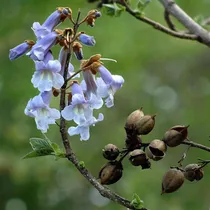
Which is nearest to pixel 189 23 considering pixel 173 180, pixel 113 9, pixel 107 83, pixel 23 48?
pixel 113 9

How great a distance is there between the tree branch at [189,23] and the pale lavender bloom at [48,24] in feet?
2.44

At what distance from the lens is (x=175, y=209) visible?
17.5 ft

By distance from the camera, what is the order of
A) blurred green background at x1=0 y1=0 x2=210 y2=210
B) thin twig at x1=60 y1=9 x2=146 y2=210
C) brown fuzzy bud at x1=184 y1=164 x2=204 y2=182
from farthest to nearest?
1. blurred green background at x1=0 y1=0 x2=210 y2=210
2. brown fuzzy bud at x1=184 y1=164 x2=204 y2=182
3. thin twig at x1=60 y1=9 x2=146 y2=210

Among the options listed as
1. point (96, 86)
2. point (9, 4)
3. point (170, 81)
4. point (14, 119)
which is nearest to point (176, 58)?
point (170, 81)

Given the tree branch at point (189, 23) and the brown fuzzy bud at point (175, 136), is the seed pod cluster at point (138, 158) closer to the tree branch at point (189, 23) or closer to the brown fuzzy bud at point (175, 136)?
the brown fuzzy bud at point (175, 136)

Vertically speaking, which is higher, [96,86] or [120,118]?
[96,86]

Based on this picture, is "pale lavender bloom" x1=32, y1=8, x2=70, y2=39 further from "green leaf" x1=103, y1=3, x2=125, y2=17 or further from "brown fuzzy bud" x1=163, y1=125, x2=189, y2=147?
"green leaf" x1=103, y1=3, x2=125, y2=17

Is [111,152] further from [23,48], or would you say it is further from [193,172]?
[23,48]

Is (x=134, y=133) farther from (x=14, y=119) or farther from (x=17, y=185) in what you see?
(x=17, y=185)

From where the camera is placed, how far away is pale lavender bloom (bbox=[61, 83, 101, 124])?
1906mm

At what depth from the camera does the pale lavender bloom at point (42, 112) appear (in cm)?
196

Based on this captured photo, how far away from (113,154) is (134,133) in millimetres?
81

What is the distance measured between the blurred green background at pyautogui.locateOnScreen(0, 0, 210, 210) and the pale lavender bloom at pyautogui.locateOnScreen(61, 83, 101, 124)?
2959mm

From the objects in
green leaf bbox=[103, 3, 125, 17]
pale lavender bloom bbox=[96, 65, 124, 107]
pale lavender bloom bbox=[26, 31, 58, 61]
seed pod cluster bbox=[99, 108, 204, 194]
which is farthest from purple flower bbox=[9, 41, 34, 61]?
green leaf bbox=[103, 3, 125, 17]
